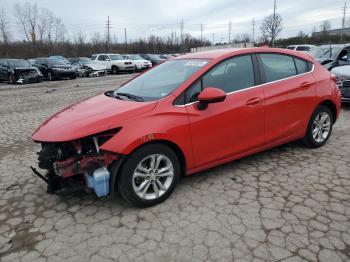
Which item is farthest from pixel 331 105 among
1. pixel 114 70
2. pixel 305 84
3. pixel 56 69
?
pixel 114 70

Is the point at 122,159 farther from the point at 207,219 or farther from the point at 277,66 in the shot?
the point at 277,66

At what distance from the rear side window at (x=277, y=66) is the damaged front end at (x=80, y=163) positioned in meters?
2.35

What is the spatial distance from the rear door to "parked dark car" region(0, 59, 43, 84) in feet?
62.1

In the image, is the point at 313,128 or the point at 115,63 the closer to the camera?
the point at 313,128

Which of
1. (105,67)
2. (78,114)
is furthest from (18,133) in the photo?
(105,67)

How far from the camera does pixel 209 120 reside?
3.73 meters

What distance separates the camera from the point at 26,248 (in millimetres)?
2918

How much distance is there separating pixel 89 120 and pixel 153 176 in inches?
35.8

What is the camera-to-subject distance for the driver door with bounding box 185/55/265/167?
12.2 ft

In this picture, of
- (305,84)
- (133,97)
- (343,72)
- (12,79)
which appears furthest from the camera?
(12,79)

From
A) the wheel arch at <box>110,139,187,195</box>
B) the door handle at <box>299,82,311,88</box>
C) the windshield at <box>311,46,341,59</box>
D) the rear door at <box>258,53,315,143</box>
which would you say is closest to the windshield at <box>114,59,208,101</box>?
the wheel arch at <box>110,139,187,195</box>

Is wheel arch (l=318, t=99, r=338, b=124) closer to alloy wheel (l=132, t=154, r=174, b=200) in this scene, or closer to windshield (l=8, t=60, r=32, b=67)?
alloy wheel (l=132, t=154, r=174, b=200)

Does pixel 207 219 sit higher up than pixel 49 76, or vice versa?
pixel 49 76

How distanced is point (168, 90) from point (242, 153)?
1291mm
